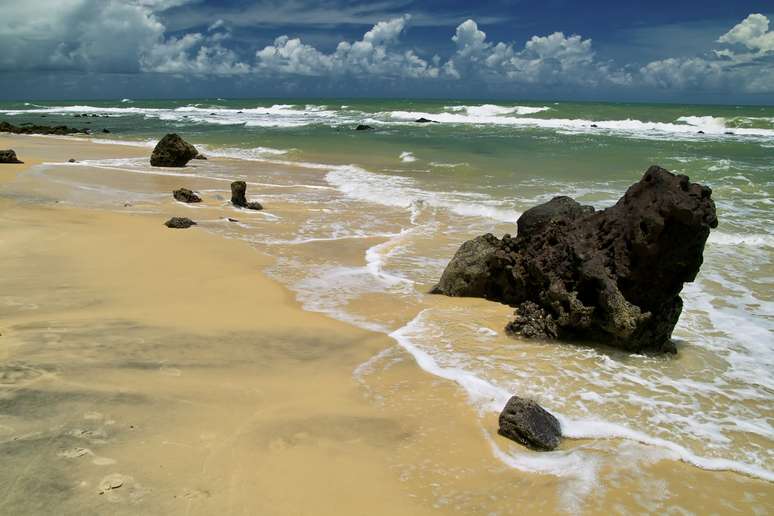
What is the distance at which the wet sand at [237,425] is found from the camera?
9.79 ft

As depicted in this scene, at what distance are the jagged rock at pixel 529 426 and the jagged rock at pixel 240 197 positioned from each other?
8.71m

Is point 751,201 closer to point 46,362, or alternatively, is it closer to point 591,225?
point 591,225

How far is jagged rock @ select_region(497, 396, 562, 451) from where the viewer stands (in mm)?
3803

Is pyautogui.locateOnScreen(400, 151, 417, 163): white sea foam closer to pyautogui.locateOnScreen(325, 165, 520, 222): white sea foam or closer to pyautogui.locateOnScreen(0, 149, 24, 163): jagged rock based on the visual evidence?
pyautogui.locateOnScreen(325, 165, 520, 222): white sea foam

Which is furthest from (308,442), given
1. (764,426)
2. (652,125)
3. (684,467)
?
(652,125)

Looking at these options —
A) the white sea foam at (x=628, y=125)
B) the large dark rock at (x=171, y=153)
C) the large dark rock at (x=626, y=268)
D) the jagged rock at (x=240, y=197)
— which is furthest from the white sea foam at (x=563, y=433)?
the white sea foam at (x=628, y=125)

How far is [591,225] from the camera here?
19.7ft

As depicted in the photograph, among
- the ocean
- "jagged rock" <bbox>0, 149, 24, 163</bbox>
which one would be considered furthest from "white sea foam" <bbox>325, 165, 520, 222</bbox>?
"jagged rock" <bbox>0, 149, 24, 163</bbox>

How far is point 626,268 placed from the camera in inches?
217

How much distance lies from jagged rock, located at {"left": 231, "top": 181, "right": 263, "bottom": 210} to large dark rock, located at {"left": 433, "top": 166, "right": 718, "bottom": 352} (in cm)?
699

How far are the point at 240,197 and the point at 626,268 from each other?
8187 mm

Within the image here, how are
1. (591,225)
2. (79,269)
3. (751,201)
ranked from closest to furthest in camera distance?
(591,225) → (79,269) → (751,201)

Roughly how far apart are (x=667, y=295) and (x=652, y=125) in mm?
48925

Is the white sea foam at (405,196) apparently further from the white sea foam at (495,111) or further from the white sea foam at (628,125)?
the white sea foam at (495,111)
